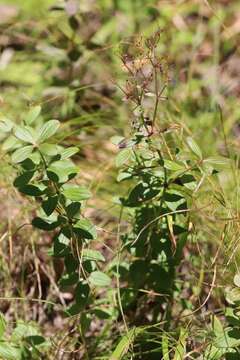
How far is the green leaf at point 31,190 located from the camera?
1.67m

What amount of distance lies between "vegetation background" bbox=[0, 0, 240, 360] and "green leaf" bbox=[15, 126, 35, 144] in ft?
0.80

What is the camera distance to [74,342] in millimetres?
1889

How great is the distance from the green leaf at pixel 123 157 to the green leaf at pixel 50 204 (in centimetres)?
15

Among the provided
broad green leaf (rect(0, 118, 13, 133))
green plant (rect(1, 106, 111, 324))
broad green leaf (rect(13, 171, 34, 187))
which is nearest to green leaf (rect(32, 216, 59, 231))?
green plant (rect(1, 106, 111, 324))

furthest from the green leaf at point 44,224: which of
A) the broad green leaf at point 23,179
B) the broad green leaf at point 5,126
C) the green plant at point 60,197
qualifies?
the broad green leaf at point 5,126

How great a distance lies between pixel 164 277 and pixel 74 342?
269mm

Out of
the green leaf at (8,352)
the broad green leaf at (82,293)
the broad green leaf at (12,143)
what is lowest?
the green leaf at (8,352)

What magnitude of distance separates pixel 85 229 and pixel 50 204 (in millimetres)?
92

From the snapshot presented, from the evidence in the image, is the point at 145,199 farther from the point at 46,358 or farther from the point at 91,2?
the point at 91,2

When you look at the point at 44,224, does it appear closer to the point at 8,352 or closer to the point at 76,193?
the point at 76,193

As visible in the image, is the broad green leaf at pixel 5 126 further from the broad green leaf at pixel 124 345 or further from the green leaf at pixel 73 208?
the broad green leaf at pixel 124 345

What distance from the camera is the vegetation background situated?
181cm

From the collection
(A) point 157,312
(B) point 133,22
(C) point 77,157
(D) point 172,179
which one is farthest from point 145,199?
(B) point 133,22

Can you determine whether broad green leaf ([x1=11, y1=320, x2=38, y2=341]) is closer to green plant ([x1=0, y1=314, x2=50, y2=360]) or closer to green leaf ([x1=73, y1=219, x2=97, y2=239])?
green plant ([x1=0, y1=314, x2=50, y2=360])
